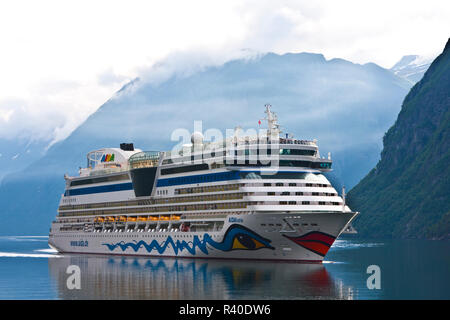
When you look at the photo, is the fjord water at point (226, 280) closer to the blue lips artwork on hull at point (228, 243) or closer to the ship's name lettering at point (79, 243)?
the blue lips artwork on hull at point (228, 243)

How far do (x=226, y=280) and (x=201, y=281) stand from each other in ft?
6.18

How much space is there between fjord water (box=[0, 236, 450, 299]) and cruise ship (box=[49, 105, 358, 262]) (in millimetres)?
2023

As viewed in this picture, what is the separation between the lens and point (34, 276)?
220 feet

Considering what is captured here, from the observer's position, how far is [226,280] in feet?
188

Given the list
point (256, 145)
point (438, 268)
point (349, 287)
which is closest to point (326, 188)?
point (256, 145)

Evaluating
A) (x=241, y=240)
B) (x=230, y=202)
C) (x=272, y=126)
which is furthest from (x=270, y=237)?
(x=272, y=126)

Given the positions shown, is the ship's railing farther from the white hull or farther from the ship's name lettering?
the ship's name lettering

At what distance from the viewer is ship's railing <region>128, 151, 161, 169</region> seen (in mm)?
87669

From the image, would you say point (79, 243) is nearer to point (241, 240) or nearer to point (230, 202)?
point (230, 202)
